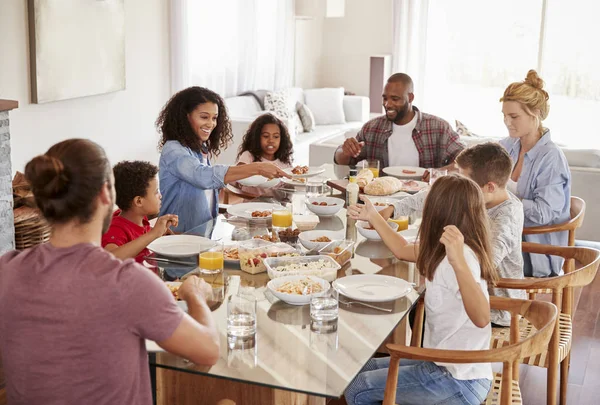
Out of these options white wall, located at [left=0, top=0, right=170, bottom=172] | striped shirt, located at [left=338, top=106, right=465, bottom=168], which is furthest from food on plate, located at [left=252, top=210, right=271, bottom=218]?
white wall, located at [left=0, top=0, right=170, bottom=172]

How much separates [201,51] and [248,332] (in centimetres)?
572

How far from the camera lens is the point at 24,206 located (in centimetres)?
380

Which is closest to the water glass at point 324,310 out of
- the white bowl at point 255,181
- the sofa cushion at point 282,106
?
the white bowl at point 255,181

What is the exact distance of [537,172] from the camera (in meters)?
3.44

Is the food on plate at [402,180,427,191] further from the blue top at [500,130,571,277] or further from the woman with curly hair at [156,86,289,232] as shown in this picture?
the woman with curly hair at [156,86,289,232]

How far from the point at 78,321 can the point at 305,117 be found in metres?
6.71

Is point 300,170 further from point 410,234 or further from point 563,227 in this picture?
point 563,227

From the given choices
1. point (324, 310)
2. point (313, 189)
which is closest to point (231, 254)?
point (324, 310)

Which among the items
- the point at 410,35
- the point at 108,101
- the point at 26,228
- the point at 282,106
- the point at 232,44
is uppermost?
the point at 410,35

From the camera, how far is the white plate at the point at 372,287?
2.21 m

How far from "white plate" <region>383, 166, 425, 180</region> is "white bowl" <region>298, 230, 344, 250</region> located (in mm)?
1170

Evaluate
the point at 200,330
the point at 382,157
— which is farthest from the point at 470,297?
the point at 382,157

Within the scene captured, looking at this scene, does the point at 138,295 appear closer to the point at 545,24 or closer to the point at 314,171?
the point at 314,171

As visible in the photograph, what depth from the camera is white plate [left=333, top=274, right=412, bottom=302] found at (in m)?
2.21
